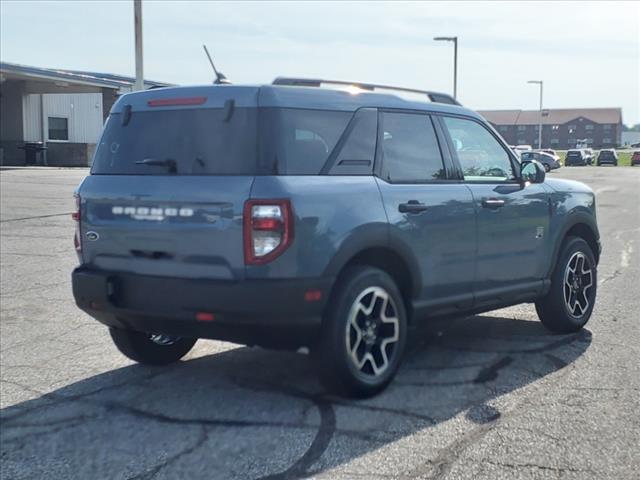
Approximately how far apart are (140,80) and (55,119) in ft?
100

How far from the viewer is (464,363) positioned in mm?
5930

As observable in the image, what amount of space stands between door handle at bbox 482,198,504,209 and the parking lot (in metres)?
0.97

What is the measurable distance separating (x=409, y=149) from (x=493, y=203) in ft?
2.80

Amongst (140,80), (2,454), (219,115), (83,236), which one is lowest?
(2,454)

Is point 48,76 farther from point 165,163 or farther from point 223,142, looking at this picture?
point 223,142

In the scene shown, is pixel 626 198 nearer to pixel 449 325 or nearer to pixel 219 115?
pixel 449 325

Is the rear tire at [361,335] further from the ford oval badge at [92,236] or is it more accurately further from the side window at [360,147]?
the ford oval badge at [92,236]

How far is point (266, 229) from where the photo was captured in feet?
14.7

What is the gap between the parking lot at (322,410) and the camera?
4.09m

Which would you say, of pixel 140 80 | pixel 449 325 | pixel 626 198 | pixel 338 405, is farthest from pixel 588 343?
pixel 626 198

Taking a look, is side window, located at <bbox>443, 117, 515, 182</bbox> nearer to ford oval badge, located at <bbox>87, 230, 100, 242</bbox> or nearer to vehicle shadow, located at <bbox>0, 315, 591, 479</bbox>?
vehicle shadow, located at <bbox>0, 315, 591, 479</bbox>

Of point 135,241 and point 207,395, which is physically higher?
point 135,241

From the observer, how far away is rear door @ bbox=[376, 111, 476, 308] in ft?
17.4

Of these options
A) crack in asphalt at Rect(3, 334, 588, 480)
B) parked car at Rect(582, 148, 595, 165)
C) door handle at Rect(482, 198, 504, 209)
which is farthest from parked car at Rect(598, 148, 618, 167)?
crack in asphalt at Rect(3, 334, 588, 480)
